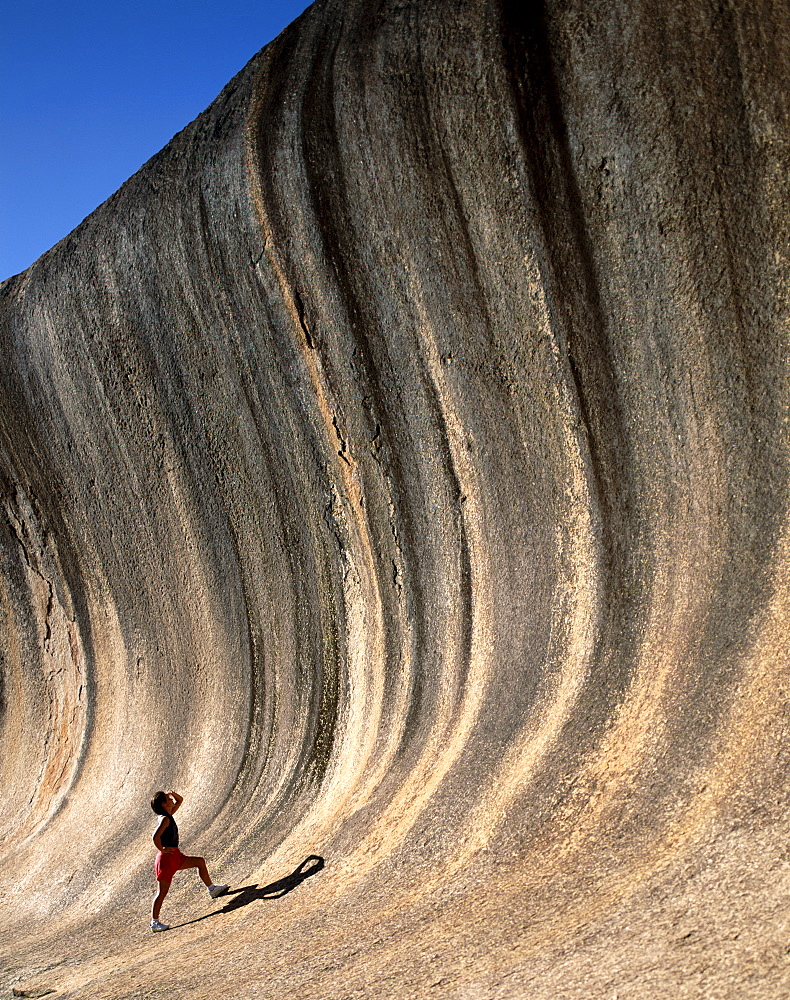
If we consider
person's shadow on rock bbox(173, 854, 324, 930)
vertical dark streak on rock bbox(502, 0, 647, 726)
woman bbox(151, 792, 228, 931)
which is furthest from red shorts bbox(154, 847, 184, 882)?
vertical dark streak on rock bbox(502, 0, 647, 726)

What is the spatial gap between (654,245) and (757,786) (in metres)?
2.06

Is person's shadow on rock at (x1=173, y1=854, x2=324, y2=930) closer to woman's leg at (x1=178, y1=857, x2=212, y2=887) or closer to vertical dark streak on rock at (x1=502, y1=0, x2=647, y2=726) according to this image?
woman's leg at (x1=178, y1=857, x2=212, y2=887)

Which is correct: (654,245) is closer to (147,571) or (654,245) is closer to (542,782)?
(542,782)

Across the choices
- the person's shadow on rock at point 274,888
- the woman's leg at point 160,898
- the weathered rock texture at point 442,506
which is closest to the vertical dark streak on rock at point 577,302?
the weathered rock texture at point 442,506

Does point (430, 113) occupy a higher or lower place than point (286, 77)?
lower

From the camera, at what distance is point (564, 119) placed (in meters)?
3.42

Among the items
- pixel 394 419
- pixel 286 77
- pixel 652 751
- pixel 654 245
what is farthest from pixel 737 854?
pixel 286 77

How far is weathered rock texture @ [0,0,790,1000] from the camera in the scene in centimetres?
265

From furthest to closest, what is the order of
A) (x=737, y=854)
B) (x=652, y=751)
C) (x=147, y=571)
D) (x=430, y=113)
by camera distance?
(x=147, y=571) < (x=430, y=113) < (x=652, y=751) < (x=737, y=854)

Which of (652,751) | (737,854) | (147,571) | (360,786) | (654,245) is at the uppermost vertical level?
(147,571)

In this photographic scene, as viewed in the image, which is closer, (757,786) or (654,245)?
(757,786)

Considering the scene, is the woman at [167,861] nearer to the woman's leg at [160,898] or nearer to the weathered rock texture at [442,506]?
the woman's leg at [160,898]

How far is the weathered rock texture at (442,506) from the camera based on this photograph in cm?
265

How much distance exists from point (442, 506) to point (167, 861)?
2031 mm
